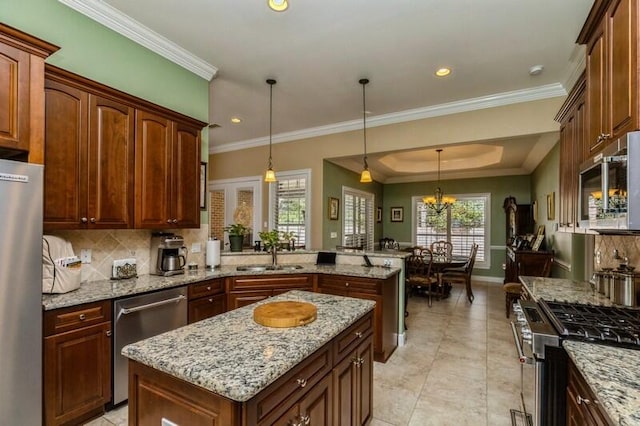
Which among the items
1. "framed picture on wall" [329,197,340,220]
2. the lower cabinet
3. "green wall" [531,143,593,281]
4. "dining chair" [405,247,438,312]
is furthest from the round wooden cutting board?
"dining chair" [405,247,438,312]

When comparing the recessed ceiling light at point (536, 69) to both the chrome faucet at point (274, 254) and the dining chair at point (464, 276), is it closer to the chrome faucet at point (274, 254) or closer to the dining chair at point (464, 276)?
the dining chair at point (464, 276)

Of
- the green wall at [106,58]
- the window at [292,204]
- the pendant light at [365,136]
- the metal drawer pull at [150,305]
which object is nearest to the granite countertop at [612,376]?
the pendant light at [365,136]

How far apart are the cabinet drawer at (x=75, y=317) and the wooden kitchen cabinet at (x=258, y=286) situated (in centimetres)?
119

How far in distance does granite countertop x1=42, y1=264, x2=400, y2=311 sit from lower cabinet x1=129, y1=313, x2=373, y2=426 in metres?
1.11

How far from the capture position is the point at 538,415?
5.53 feet

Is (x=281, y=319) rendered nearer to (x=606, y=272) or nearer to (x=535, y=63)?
(x=606, y=272)

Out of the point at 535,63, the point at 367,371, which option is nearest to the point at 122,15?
the point at 367,371

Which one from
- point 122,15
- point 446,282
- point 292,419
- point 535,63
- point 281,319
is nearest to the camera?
point 292,419

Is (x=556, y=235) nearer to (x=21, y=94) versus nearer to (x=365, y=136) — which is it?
(x=365, y=136)

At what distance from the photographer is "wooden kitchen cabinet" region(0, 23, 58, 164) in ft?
5.42

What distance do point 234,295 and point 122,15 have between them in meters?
2.72

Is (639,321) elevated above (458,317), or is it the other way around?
(639,321)

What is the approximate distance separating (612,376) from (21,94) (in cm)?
317

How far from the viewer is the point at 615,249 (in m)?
2.50
